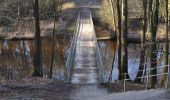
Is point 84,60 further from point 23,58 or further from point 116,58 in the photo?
point 23,58

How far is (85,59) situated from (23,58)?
462 inches

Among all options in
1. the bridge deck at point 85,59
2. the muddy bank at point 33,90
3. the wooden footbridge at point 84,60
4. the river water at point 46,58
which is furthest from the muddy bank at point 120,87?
the river water at point 46,58

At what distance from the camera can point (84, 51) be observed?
34.2m

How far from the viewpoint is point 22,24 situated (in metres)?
58.7

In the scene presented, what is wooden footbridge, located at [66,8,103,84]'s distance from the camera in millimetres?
25031

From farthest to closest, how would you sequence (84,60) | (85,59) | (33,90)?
(85,59)
(84,60)
(33,90)

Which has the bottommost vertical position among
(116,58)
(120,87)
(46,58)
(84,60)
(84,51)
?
(46,58)

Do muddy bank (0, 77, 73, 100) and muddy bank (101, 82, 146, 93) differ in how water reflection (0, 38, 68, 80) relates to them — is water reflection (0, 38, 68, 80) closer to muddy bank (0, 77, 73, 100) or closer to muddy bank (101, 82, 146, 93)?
muddy bank (101, 82, 146, 93)

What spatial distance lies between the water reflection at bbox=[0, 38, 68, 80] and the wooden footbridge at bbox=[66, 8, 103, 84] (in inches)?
64.1

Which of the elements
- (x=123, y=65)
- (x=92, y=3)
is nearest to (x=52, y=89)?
(x=123, y=65)

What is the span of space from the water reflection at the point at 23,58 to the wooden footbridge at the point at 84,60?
1627 millimetres

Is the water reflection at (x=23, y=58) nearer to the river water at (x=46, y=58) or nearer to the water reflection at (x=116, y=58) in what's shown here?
the river water at (x=46, y=58)

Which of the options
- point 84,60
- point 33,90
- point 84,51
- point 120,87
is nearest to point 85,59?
point 84,60

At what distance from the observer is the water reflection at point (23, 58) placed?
108 ft
